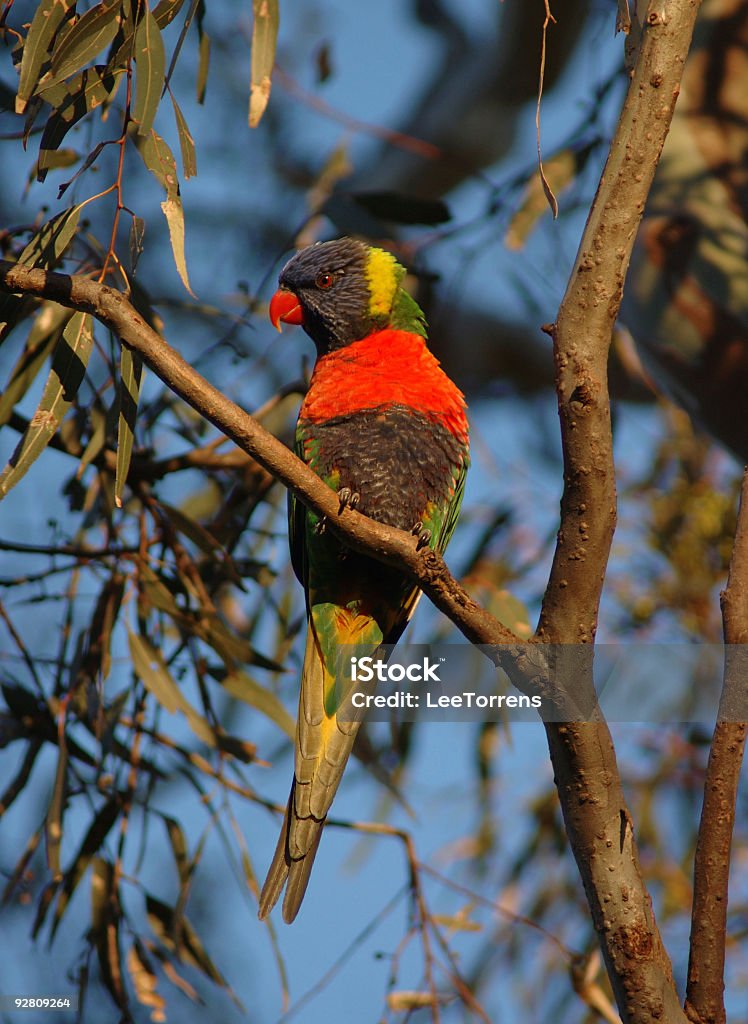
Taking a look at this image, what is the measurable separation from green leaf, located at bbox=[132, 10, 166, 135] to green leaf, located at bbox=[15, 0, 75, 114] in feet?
0.39

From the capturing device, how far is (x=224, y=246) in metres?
4.17

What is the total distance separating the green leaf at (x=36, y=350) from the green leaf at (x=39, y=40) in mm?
598

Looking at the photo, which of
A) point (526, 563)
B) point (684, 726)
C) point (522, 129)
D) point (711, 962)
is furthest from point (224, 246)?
point (711, 962)

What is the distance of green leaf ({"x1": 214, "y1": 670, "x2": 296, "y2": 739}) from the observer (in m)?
2.15

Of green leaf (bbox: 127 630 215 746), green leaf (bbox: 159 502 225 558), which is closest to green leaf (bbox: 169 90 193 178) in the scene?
green leaf (bbox: 159 502 225 558)

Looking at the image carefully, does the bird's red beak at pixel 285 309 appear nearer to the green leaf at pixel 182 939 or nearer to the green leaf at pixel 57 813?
the green leaf at pixel 57 813

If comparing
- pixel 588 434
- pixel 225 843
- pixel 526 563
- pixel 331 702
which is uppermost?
pixel 526 563

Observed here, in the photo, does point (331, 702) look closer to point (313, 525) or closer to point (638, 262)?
point (313, 525)

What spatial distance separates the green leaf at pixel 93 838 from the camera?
2.07m

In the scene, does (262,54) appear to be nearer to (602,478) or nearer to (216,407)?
(216,407)

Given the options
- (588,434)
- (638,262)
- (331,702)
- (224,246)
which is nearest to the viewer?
(588,434)

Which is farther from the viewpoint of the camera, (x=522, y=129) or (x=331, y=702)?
(x=522, y=129)

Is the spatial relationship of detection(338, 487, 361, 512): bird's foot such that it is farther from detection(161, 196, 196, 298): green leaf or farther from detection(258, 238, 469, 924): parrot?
detection(161, 196, 196, 298): green leaf

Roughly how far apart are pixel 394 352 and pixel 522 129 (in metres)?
2.53
